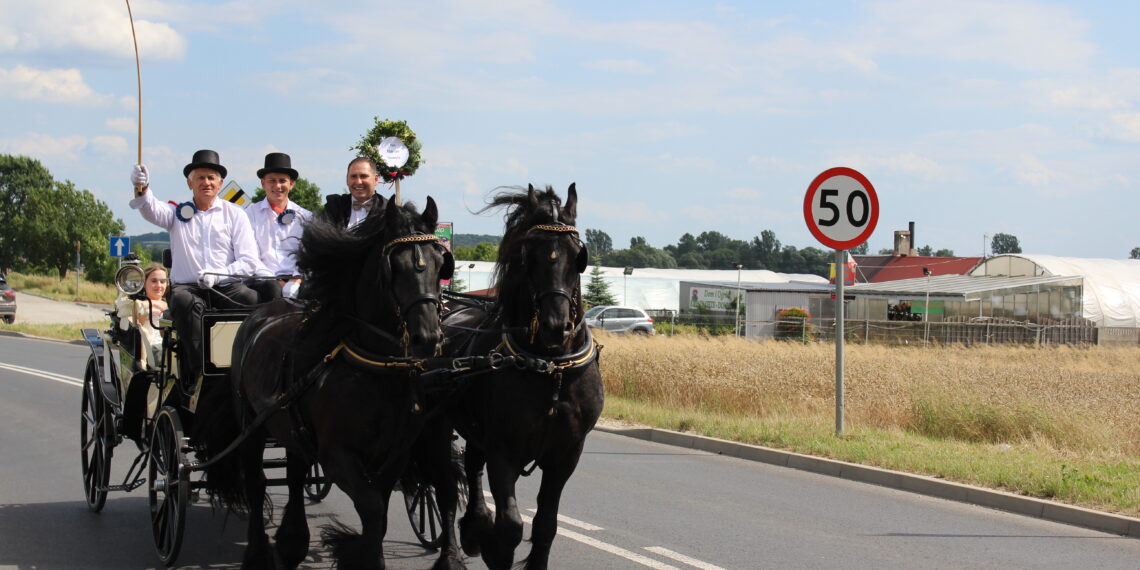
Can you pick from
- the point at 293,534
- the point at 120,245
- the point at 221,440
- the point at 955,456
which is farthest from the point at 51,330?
the point at 293,534

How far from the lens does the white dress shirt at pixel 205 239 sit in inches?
281

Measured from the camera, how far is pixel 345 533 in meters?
5.17

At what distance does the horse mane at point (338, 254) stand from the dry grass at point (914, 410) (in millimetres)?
6150

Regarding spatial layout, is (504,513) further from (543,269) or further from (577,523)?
(577,523)

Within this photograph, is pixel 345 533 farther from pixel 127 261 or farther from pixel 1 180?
pixel 1 180

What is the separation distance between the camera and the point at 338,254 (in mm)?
5117

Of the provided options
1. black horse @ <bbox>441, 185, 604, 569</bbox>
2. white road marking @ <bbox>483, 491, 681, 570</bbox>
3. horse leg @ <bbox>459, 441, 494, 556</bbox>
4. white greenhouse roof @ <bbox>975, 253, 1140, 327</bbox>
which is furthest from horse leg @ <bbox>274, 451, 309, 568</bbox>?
white greenhouse roof @ <bbox>975, 253, 1140, 327</bbox>

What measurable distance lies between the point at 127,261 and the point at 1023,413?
379 inches

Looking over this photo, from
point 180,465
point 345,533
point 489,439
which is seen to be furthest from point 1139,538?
point 180,465

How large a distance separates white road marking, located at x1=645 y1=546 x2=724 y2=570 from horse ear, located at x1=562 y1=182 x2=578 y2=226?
2.38 m

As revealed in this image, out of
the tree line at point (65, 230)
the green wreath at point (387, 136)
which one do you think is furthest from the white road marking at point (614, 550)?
the tree line at point (65, 230)

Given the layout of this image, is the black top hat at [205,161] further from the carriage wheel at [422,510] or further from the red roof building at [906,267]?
the red roof building at [906,267]

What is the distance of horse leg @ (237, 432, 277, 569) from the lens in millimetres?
5672

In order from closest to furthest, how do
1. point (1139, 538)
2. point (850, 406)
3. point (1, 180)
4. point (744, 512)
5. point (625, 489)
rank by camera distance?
point (1139, 538) → point (744, 512) → point (625, 489) → point (850, 406) → point (1, 180)
